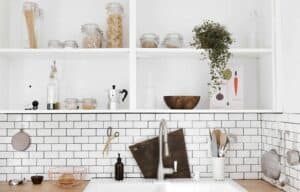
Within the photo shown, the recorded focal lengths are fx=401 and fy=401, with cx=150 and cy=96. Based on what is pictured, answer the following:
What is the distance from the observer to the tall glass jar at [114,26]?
256 centimetres

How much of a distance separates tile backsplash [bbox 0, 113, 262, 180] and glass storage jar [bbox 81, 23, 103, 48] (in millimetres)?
480

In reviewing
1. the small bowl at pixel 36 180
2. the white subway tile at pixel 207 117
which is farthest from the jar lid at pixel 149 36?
the small bowl at pixel 36 180

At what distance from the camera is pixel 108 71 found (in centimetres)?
273

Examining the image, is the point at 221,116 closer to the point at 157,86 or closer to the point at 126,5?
the point at 157,86

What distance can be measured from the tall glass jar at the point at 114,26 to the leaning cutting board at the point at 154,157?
0.69m

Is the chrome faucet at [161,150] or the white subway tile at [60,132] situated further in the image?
the white subway tile at [60,132]

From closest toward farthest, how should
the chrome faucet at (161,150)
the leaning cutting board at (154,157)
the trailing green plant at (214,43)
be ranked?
the trailing green plant at (214,43) → the chrome faucet at (161,150) → the leaning cutting board at (154,157)

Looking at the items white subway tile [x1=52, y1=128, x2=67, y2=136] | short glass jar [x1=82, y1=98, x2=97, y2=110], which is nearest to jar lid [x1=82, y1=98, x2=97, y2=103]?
short glass jar [x1=82, y1=98, x2=97, y2=110]

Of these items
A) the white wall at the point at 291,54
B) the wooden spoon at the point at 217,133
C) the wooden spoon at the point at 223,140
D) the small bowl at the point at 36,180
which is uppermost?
the white wall at the point at 291,54

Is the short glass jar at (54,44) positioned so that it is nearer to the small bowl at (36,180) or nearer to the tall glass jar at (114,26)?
the tall glass jar at (114,26)

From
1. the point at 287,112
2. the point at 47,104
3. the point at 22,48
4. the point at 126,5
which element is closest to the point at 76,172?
the point at 47,104

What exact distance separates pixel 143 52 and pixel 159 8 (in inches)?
16.8

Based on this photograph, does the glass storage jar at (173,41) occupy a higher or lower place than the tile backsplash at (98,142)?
higher

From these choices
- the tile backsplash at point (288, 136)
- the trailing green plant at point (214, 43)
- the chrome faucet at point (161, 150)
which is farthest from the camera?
the chrome faucet at point (161, 150)
